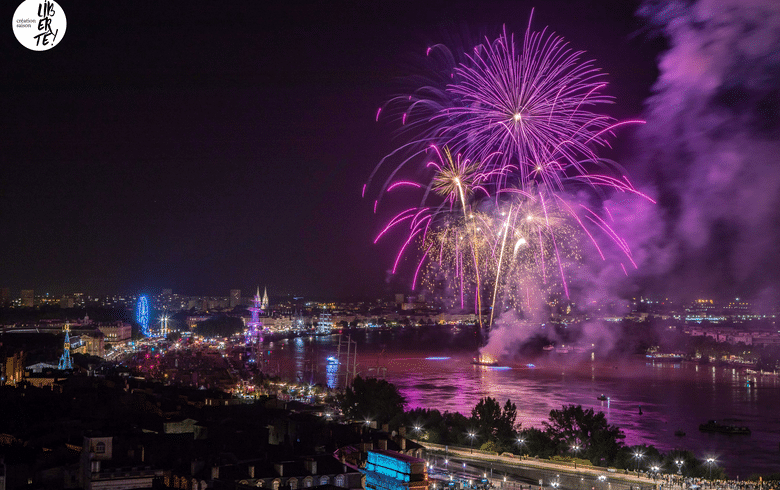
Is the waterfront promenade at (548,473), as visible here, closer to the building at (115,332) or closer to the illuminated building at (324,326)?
the building at (115,332)

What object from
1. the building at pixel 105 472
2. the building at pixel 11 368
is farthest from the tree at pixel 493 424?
the building at pixel 11 368

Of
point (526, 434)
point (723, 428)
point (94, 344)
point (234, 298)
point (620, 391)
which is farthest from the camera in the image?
point (234, 298)

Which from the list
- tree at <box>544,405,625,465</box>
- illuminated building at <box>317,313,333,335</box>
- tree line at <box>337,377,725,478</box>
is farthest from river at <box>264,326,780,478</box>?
illuminated building at <box>317,313,333,335</box>

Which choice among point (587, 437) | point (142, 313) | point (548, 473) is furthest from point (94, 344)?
point (548, 473)

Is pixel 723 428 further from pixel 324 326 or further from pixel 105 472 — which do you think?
pixel 324 326

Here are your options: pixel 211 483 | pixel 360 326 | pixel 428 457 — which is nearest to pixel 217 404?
pixel 428 457

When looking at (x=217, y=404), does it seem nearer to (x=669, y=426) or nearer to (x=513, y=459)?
(x=513, y=459)
